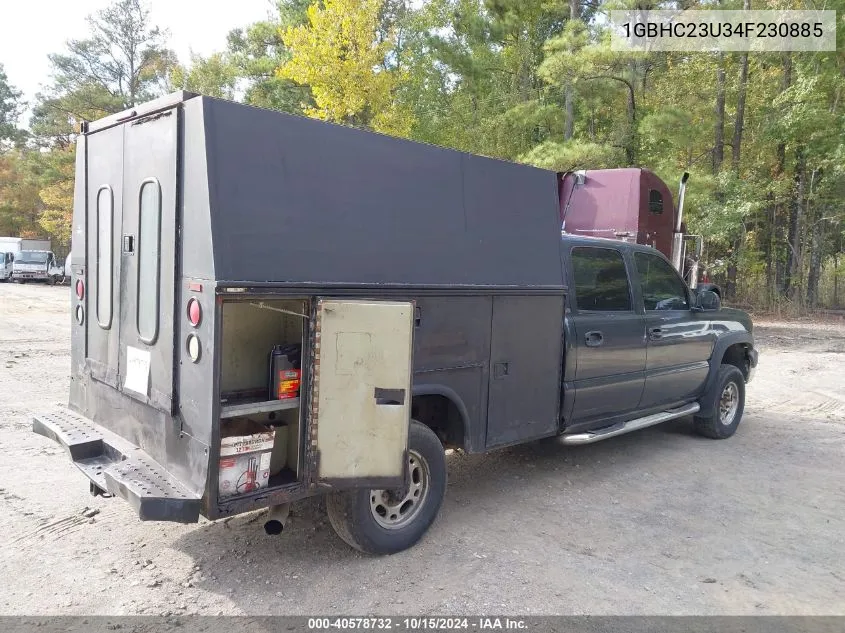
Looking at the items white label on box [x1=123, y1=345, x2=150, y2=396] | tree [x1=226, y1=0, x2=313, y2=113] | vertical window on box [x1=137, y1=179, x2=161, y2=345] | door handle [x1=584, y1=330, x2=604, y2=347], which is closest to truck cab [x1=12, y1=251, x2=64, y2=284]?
tree [x1=226, y1=0, x2=313, y2=113]

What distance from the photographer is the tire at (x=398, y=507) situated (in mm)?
3750

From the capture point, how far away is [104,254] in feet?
13.9

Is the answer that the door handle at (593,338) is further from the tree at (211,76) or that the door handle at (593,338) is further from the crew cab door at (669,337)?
the tree at (211,76)

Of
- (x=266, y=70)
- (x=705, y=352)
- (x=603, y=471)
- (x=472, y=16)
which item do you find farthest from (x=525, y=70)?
(x=603, y=471)

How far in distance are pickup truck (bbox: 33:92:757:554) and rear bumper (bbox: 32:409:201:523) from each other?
0.05 feet

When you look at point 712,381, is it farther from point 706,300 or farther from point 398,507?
point 398,507

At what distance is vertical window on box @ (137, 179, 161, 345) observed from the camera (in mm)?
3629

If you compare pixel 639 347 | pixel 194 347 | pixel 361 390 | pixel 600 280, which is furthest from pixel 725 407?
pixel 194 347

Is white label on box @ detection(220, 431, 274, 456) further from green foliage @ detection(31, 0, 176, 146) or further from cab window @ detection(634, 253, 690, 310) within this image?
green foliage @ detection(31, 0, 176, 146)

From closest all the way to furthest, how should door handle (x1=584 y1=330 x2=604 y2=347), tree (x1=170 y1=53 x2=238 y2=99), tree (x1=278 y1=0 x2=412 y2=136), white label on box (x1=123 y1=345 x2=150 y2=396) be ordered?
white label on box (x1=123 y1=345 x2=150 y2=396)
door handle (x1=584 y1=330 x2=604 y2=347)
tree (x1=278 y1=0 x2=412 y2=136)
tree (x1=170 y1=53 x2=238 y2=99)

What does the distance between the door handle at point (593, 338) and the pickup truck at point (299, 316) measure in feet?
0.54

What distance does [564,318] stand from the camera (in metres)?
5.08

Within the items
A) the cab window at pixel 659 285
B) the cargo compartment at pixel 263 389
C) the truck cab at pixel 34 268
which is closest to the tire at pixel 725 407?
the cab window at pixel 659 285

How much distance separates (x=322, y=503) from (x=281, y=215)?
75.1 inches
